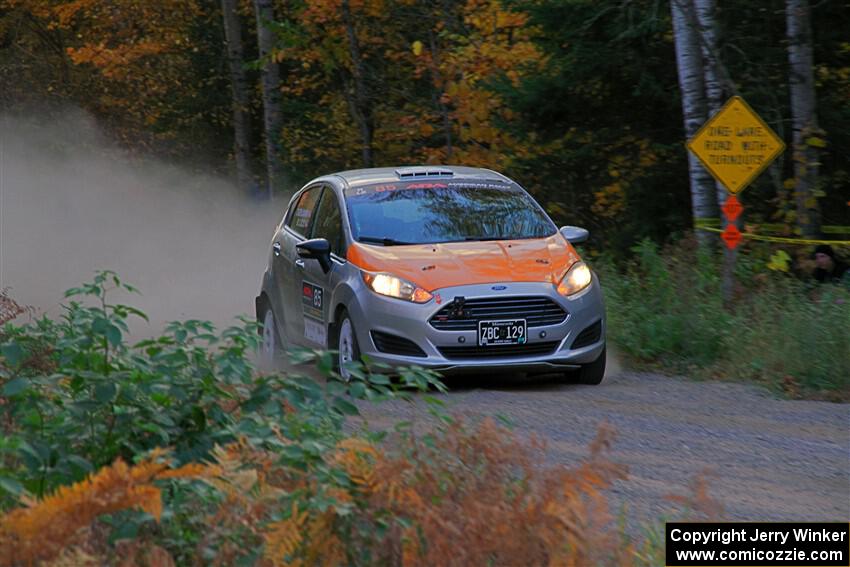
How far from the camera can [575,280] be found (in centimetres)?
1179

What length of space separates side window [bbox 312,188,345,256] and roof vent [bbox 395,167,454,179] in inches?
25.7

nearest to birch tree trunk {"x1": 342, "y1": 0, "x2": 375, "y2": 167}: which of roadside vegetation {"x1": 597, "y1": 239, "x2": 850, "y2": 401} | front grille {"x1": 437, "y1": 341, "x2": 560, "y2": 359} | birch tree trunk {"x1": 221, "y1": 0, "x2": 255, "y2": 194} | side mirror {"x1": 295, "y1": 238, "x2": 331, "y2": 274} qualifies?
birch tree trunk {"x1": 221, "y1": 0, "x2": 255, "y2": 194}

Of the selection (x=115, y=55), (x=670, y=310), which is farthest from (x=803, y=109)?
(x=115, y=55)

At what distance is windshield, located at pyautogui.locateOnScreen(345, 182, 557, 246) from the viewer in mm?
12312

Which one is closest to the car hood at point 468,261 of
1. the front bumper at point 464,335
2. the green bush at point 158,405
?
the front bumper at point 464,335

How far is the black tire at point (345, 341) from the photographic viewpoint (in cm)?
1155

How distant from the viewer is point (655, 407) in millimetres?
10469

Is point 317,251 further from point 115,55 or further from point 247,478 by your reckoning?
point 115,55

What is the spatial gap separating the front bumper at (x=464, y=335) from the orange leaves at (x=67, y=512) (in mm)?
6095

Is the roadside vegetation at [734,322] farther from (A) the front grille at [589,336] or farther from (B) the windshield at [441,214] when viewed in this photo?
A: (B) the windshield at [441,214]

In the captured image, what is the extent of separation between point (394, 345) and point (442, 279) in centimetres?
62

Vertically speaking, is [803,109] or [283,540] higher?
[803,109]

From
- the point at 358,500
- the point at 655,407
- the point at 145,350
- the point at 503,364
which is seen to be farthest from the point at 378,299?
the point at 358,500

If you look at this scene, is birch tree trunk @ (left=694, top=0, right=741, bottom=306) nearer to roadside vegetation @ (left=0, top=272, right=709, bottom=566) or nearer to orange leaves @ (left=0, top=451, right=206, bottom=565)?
roadside vegetation @ (left=0, top=272, right=709, bottom=566)
